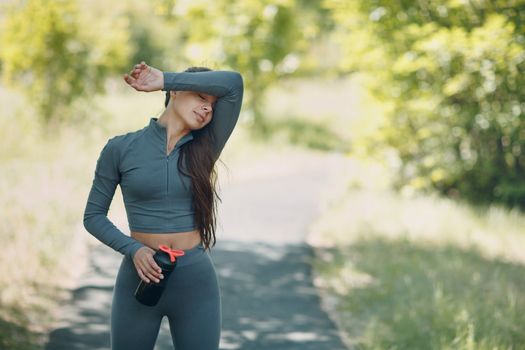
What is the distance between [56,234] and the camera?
7777mm

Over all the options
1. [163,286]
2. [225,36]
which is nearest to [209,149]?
[163,286]

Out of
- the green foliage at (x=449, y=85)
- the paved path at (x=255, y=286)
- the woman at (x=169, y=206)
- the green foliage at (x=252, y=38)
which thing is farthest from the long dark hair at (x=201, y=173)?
the green foliage at (x=252, y=38)

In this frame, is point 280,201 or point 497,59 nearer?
point 497,59

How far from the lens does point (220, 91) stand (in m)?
2.98

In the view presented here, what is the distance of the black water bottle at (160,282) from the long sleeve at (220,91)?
1.75 ft

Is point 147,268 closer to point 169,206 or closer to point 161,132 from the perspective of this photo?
point 169,206

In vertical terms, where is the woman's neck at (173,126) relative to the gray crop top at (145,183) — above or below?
above

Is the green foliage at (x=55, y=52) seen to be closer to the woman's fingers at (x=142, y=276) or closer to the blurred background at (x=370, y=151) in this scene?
the blurred background at (x=370, y=151)

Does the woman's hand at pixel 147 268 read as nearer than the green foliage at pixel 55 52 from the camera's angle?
Yes

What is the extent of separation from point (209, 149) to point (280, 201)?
30.7 ft

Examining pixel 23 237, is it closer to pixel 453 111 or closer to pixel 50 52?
pixel 453 111

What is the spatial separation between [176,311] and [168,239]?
0.30 m

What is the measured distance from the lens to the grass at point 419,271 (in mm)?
5410

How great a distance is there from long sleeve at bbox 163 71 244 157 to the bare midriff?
0.39 meters
